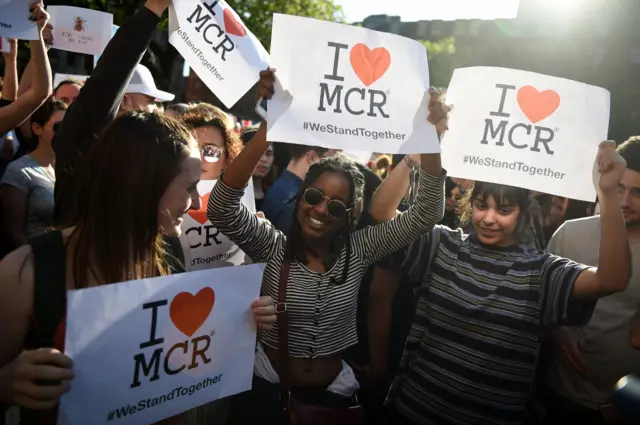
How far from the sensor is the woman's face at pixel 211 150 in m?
3.04

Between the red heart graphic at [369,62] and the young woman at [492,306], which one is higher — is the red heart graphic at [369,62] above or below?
above

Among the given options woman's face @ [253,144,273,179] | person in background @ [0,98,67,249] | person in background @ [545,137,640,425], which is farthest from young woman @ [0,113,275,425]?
woman's face @ [253,144,273,179]

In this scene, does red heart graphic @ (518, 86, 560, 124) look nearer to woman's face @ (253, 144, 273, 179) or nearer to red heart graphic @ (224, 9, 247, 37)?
red heart graphic @ (224, 9, 247, 37)

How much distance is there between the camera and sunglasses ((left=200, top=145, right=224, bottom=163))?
3.03 m

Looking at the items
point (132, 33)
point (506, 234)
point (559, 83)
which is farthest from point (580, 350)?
point (132, 33)

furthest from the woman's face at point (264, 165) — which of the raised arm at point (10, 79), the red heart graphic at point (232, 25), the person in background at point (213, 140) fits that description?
the red heart graphic at point (232, 25)

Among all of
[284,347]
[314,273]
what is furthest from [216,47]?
[284,347]

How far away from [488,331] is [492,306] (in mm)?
107

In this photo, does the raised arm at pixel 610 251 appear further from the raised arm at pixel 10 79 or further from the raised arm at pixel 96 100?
the raised arm at pixel 10 79

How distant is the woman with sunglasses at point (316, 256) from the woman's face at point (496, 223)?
0.61 ft

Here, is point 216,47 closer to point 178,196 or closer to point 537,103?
point 178,196

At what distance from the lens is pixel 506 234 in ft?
7.88

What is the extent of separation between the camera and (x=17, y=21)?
2.94m

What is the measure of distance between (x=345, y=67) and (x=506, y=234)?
1.03 metres
